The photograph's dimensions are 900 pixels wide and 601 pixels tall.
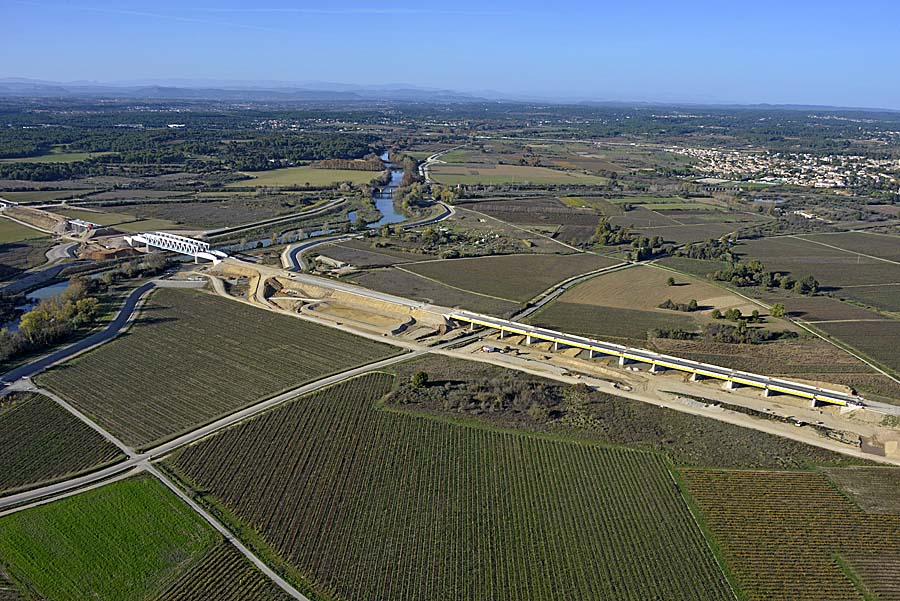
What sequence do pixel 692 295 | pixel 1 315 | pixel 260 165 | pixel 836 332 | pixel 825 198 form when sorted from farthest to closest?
pixel 260 165
pixel 825 198
pixel 692 295
pixel 1 315
pixel 836 332

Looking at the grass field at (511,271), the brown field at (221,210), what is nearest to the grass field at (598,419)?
the grass field at (511,271)

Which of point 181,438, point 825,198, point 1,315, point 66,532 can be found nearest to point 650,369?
point 181,438

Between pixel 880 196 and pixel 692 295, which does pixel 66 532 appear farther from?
pixel 880 196

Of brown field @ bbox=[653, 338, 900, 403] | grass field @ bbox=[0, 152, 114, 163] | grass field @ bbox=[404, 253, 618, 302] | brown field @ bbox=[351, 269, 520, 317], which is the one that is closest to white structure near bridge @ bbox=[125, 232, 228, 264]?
Answer: brown field @ bbox=[351, 269, 520, 317]

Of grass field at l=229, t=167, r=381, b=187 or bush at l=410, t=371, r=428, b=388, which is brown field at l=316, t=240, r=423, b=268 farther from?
grass field at l=229, t=167, r=381, b=187

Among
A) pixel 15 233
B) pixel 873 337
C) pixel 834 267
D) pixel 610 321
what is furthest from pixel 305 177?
pixel 873 337

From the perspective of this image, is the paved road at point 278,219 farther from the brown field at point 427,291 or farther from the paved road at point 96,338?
the brown field at point 427,291

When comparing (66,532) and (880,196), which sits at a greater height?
(880,196)
